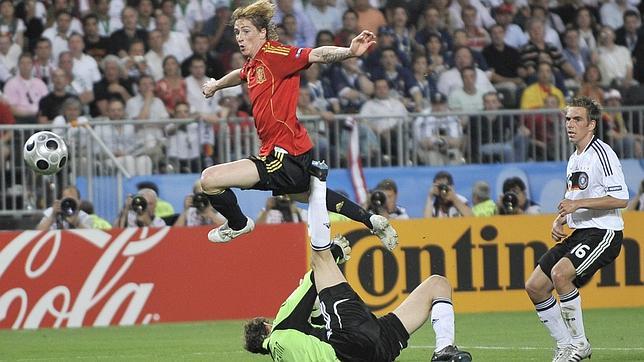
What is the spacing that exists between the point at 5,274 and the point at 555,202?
7716 mm

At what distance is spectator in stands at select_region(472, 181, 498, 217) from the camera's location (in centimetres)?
1841

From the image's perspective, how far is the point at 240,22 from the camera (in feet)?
37.1

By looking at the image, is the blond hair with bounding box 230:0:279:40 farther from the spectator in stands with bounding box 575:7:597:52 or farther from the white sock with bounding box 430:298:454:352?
the spectator in stands with bounding box 575:7:597:52

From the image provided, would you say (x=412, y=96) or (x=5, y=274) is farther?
(x=412, y=96)

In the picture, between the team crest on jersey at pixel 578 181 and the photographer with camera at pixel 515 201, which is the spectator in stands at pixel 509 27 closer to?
the photographer with camera at pixel 515 201

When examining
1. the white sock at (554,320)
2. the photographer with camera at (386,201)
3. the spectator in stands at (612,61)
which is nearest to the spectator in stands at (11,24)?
the photographer with camera at (386,201)

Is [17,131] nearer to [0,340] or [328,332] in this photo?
[0,340]

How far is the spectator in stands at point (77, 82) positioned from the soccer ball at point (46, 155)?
531 cm

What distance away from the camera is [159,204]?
725 inches

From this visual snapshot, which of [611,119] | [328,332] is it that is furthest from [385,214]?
[328,332]

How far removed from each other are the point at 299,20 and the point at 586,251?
10.7m

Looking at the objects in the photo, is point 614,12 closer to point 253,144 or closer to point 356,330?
point 253,144

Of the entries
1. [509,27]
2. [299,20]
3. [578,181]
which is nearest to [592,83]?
[509,27]

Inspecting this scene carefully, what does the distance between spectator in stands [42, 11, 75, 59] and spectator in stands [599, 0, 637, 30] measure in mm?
9225
